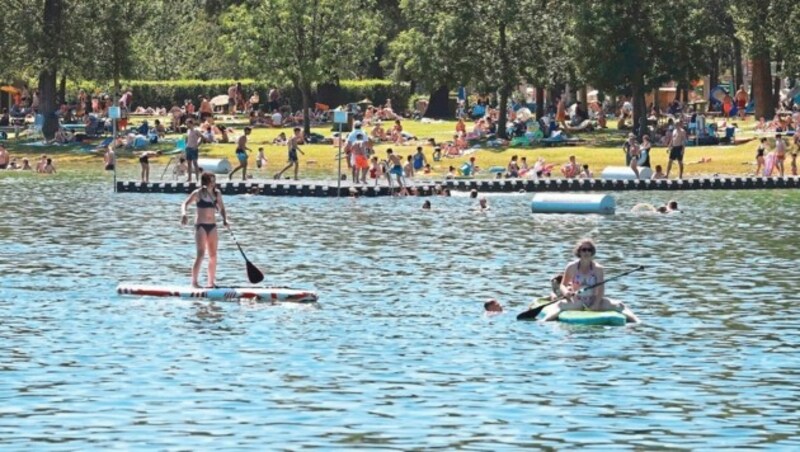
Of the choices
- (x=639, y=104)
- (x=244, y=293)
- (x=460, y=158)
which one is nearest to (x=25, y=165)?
(x=460, y=158)

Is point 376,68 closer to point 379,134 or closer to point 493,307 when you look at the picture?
point 379,134

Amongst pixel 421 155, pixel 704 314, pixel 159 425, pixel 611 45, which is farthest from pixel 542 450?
pixel 611 45

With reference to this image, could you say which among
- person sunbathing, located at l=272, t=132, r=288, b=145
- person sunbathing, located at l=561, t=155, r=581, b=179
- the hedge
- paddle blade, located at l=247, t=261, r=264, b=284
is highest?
the hedge

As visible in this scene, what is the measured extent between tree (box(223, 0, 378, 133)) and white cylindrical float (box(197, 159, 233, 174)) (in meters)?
15.2

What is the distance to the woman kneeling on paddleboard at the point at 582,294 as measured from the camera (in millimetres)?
30156

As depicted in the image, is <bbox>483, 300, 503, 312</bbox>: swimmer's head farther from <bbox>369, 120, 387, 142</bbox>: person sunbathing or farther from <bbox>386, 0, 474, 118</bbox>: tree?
<bbox>369, 120, 387, 142</bbox>: person sunbathing

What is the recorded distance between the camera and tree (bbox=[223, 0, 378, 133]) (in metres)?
88.8

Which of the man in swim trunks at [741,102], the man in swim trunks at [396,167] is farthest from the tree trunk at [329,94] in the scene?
the man in swim trunks at [396,167]

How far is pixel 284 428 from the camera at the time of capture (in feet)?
71.9

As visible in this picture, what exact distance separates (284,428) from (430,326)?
30.5 ft

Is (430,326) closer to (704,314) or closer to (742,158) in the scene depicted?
(704,314)

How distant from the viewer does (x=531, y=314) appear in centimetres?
3116

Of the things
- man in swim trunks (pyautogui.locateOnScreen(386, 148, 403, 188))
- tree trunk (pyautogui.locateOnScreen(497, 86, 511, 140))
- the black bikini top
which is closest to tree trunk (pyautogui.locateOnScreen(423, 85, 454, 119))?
tree trunk (pyautogui.locateOnScreen(497, 86, 511, 140))

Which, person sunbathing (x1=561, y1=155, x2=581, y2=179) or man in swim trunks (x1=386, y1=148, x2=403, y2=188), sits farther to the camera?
person sunbathing (x1=561, y1=155, x2=581, y2=179)
